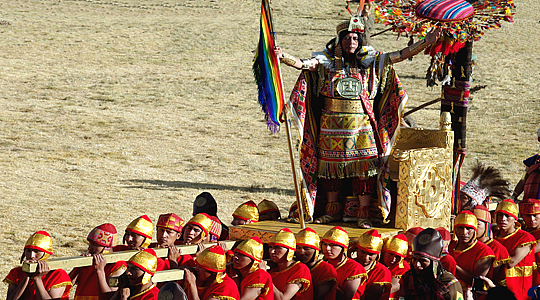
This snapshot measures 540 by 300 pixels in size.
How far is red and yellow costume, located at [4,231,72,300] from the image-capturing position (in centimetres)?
561

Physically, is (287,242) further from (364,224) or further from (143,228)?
(364,224)

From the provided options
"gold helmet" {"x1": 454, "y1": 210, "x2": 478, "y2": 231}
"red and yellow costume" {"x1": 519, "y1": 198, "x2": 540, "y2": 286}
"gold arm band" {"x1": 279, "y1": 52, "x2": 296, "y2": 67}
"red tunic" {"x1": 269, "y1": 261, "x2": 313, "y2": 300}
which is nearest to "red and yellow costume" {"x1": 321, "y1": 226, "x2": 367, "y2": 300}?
"red tunic" {"x1": 269, "y1": 261, "x2": 313, "y2": 300}

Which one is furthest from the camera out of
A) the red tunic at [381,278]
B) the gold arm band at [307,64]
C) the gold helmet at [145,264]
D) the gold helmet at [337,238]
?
the gold arm band at [307,64]

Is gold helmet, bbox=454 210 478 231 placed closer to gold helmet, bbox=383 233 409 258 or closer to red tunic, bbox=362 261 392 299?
gold helmet, bbox=383 233 409 258

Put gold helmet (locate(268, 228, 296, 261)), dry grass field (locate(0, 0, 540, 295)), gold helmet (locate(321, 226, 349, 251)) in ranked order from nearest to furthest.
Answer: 1. gold helmet (locate(268, 228, 296, 261))
2. gold helmet (locate(321, 226, 349, 251))
3. dry grass field (locate(0, 0, 540, 295))

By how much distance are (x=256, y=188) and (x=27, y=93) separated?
11.2m

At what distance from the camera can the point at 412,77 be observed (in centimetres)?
2523

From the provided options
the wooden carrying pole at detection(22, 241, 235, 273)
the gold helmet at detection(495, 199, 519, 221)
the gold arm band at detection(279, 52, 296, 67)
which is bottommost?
the wooden carrying pole at detection(22, 241, 235, 273)

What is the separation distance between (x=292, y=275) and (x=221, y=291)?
0.70 meters

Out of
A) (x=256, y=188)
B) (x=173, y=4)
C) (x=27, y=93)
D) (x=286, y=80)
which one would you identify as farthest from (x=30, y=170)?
(x=173, y=4)

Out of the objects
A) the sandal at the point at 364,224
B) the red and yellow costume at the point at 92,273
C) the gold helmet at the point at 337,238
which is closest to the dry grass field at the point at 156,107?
the red and yellow costume at the point at 92,273

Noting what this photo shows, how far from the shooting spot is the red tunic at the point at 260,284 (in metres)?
5.52

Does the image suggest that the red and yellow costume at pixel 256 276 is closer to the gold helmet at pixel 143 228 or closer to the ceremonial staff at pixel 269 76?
the gold helmet at pixel 143 228

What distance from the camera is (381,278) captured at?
6000 mm
